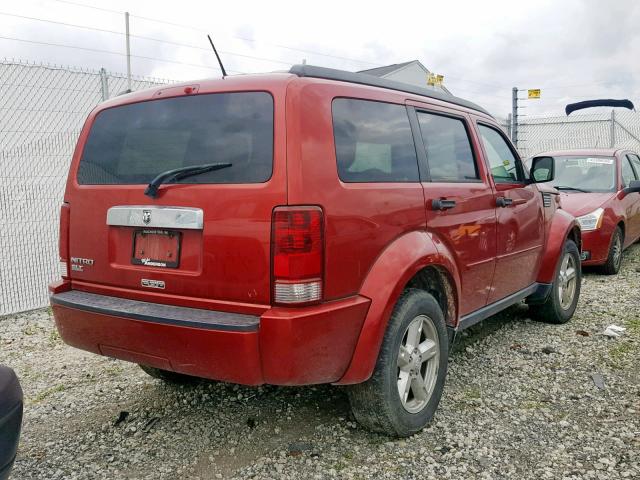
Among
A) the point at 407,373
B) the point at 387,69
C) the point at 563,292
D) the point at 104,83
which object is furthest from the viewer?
the point at 387,69

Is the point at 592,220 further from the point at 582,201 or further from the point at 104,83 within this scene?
the point at 104,83

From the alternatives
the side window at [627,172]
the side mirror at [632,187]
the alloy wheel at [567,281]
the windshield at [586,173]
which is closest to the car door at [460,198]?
the alloy wheel at [567,281]

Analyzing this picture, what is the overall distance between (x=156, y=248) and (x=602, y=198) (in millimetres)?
6418

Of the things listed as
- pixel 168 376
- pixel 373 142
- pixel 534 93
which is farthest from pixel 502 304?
pixel 534 93

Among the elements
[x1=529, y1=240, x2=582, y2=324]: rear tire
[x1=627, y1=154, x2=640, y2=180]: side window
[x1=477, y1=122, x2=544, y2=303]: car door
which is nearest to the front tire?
[x1=477, y1=122, x2=544, y2=303]: car door

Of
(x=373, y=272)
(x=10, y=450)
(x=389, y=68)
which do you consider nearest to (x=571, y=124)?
(x=389, y=68)

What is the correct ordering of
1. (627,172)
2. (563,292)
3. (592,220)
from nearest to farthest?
(563,292), (592,220), (627,172)

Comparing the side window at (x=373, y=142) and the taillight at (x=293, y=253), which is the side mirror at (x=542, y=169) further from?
the taillight at (x=293, y=253)

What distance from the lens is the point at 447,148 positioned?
3494 mm

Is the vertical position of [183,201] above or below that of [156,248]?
above

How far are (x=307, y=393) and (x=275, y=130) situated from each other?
6.11 feet

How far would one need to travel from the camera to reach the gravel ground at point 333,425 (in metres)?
2.77

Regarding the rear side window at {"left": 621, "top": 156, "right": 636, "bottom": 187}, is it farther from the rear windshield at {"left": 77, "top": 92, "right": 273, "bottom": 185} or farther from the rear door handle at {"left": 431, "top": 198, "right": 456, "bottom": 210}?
the rear windshield at {"left": 77, "top": 92, "right": 273, "bottom": 185}

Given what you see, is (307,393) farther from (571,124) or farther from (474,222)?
(571,124)
